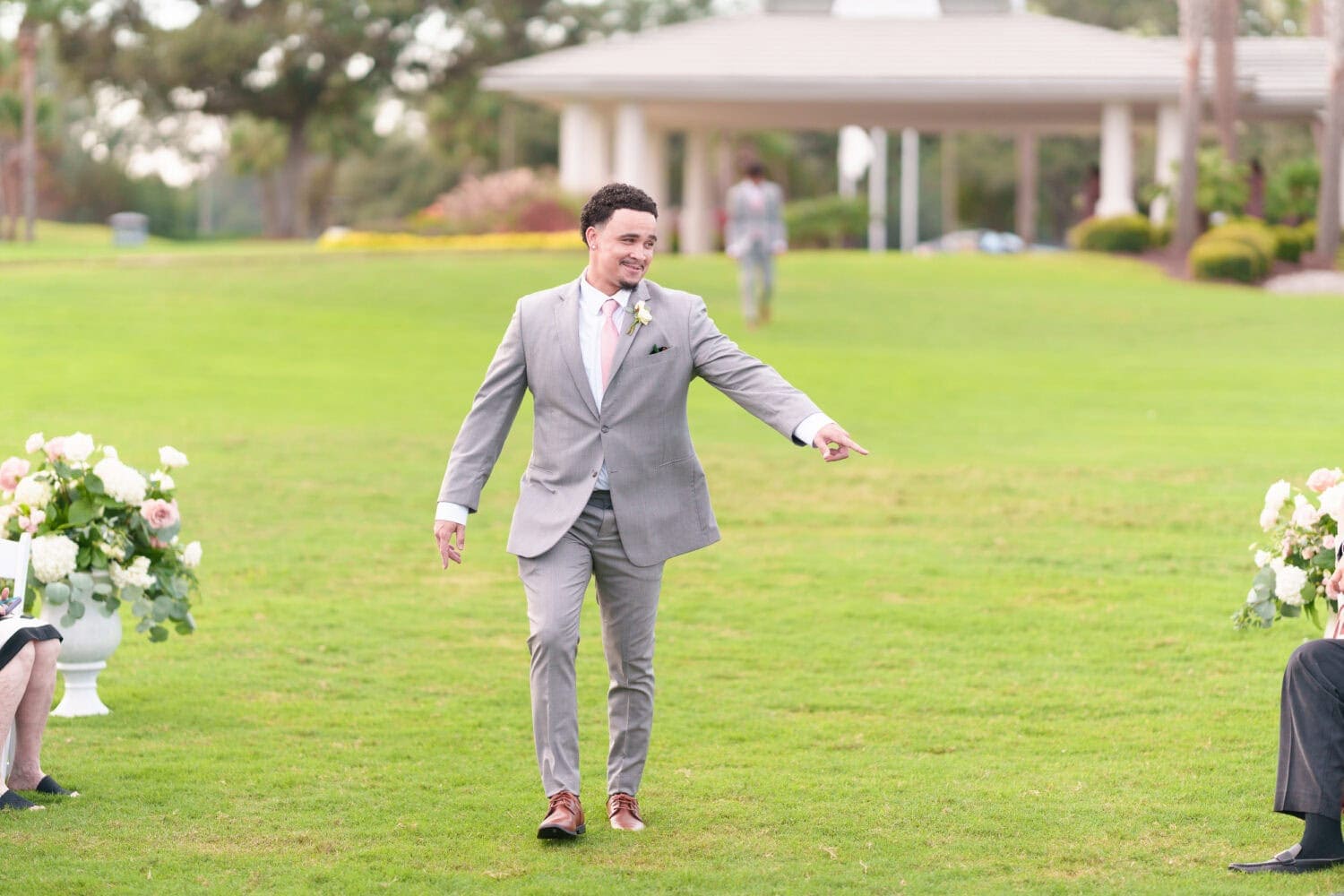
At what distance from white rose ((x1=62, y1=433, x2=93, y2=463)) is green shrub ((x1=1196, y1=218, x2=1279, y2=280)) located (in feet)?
86.8

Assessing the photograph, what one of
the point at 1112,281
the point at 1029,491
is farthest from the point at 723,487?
the point at 1112,281

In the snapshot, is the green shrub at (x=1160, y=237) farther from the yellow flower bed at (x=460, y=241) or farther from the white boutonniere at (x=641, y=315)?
the white boutonniere at (x=641, y=315)

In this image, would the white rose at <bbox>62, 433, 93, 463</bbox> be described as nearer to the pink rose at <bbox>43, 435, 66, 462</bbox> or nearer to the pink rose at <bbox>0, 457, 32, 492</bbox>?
the pink rose at <bbox>43, 435, 66, 462</bbox>

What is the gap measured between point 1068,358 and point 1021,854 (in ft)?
55.4

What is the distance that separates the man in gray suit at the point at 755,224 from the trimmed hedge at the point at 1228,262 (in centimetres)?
1072

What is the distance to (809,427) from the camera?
5.69 metres

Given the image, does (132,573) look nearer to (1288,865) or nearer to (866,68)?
(1288,865)

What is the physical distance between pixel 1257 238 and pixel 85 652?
27.2 metres

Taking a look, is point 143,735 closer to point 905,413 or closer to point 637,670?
point 637,670

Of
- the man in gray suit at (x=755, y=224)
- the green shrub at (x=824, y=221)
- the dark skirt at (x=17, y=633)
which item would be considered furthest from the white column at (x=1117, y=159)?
the dark skirt at (x=17, y=633)

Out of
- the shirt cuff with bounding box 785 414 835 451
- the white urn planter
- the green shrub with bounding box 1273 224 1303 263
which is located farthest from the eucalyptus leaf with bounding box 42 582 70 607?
the green shrub with bounding box 1273 224 1303 263

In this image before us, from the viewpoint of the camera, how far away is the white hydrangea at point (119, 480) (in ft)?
24.1

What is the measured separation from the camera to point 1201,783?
6727 millimetres

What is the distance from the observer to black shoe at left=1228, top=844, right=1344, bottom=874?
5.56 metres
